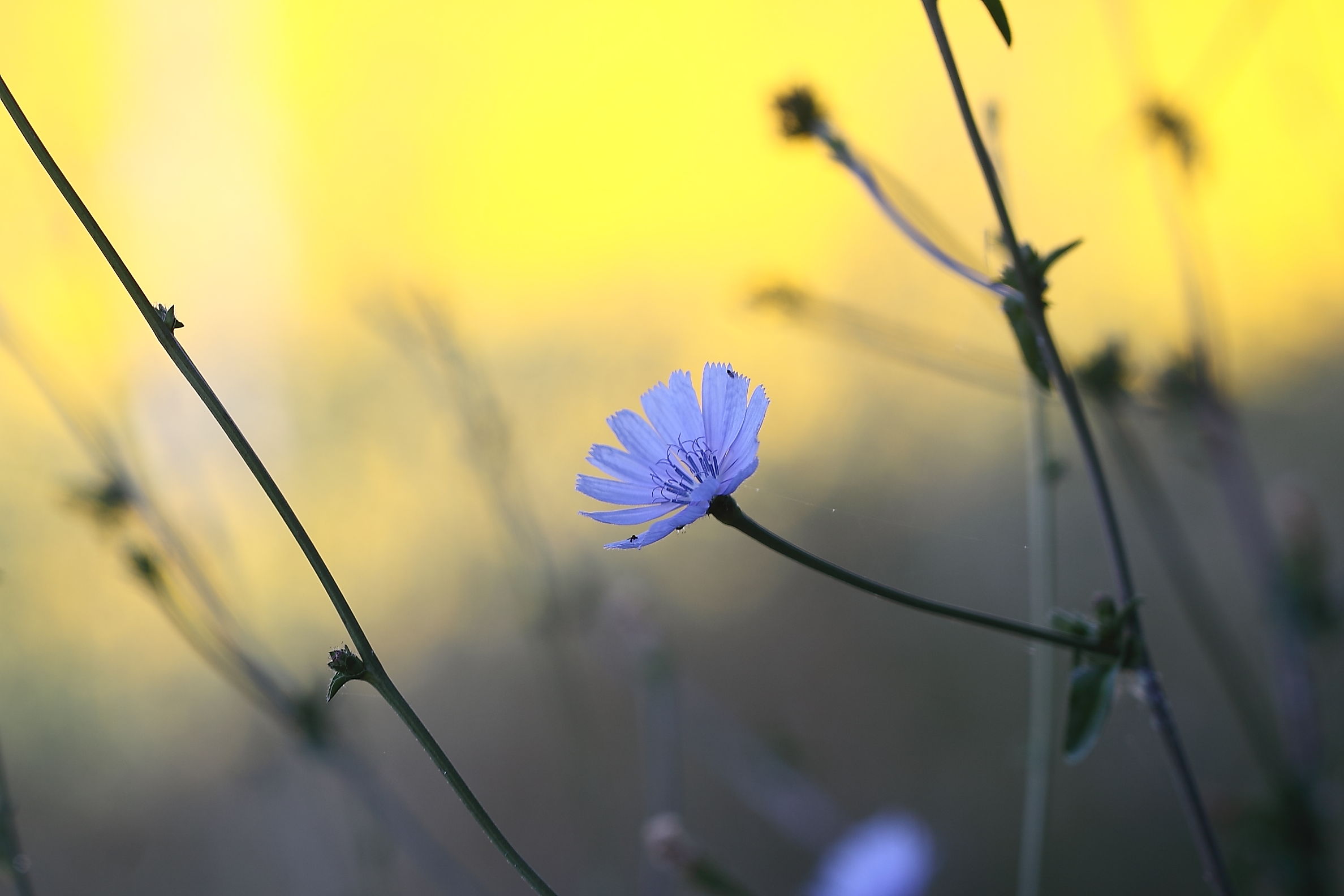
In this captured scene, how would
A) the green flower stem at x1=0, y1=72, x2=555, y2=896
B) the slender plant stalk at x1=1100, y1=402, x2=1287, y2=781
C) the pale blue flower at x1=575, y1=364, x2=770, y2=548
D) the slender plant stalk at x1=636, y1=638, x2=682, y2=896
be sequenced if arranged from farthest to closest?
the slender plant stalk at x1=636, y1=638, x2=682, y2=896 < the slender plant stalk at x1=1100, y1=402, x2=1287, y2=781 < the pale blue flower at x1=575, y1=364, x2=770, y2=548 < the green flower stem at x1=0, y1=72, x2=555, y2=896

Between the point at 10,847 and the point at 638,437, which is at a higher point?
the point at 638,437

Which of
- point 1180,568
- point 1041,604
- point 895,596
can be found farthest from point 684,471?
point 1180,568

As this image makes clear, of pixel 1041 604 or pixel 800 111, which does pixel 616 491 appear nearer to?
pixel 800 111

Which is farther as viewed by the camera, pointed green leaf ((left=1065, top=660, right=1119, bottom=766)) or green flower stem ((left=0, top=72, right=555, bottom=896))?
pointed green leaf ((left=1065, top=660, right=1119, bottom=766))

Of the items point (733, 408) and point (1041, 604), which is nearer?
point (733, 408)

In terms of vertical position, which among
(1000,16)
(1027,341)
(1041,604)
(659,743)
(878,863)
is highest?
(1000,16)

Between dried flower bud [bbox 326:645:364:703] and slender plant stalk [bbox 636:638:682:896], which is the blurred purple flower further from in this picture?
dried flower bud [bbox 326:645:364:703]

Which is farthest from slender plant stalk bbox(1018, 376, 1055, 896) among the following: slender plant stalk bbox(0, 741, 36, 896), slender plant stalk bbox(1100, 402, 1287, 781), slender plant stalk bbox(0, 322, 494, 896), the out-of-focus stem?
slender plant stalk bbox(0, 741, 36, 896)

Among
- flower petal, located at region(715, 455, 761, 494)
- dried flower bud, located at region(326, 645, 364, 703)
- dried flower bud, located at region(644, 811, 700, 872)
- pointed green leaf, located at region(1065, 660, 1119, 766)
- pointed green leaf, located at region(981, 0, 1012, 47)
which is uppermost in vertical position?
pointed green leaf, located at region(981, 0, 1012, 47)
